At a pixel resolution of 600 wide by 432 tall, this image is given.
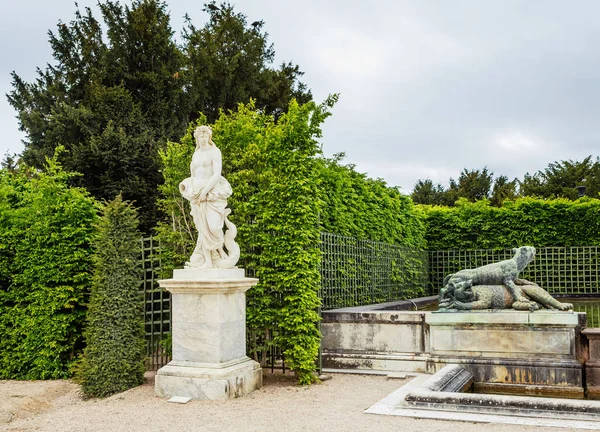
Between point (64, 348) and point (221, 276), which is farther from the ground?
point (221, 276)

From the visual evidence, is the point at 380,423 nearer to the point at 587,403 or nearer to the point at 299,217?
the point at 587,403

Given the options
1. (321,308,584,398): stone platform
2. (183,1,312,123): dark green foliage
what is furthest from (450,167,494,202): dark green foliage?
(321,308,584,398): stone platform

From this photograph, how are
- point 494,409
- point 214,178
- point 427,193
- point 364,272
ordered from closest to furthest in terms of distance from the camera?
1. point 494,409
2. point 214,178
3. point 364,272
4. point 427,193

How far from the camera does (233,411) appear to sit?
6.10 m

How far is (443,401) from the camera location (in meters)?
5.48

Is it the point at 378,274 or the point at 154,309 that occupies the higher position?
the point at 378,274

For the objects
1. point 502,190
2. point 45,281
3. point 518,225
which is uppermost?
point 502,190

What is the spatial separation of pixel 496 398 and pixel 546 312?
2.20m

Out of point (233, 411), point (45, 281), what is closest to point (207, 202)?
point (233, 411)

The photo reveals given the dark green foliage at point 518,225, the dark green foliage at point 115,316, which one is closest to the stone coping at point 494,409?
the dark green foliage at point 115,316

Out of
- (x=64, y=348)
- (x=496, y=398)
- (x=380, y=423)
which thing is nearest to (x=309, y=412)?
(x=380, y=423)

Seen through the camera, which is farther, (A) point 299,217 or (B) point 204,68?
(B) point 204,68

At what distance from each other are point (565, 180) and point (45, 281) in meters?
33.5

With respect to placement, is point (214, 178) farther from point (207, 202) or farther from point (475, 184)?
point (475, 184)
